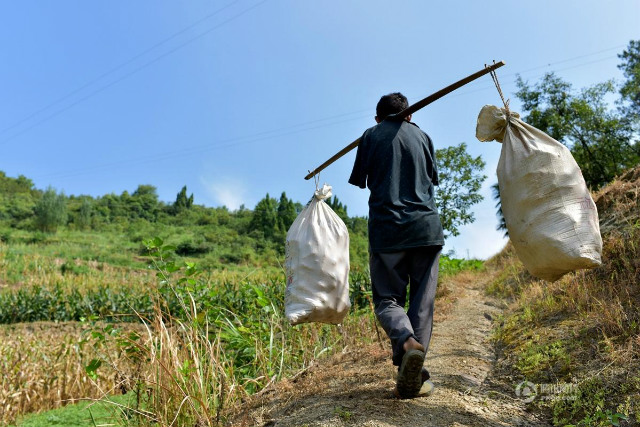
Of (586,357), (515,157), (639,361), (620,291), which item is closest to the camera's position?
(515,157)

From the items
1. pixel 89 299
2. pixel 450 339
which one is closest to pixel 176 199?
pixel 89 299

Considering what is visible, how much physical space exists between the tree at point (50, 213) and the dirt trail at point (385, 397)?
119 feet

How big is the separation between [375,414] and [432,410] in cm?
32

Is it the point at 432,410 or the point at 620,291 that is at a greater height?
the point at 620,291

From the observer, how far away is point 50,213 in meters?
34.3

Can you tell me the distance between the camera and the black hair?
2864mm

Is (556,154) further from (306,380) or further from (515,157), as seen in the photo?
(306,380)

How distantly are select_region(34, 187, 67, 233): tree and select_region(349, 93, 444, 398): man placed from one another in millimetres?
37396

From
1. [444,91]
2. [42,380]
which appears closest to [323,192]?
[444,91]

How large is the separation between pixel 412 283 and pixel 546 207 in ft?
2.63

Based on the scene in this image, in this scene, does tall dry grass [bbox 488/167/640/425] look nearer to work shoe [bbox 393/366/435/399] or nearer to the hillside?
the hillside

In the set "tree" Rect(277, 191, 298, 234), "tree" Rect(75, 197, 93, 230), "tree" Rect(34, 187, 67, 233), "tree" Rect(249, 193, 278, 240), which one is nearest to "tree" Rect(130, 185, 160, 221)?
"tree" Rect(75, 197, 93, 230)

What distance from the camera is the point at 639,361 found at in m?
2.78

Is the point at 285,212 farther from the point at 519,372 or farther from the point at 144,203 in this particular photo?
the point at 519,372
